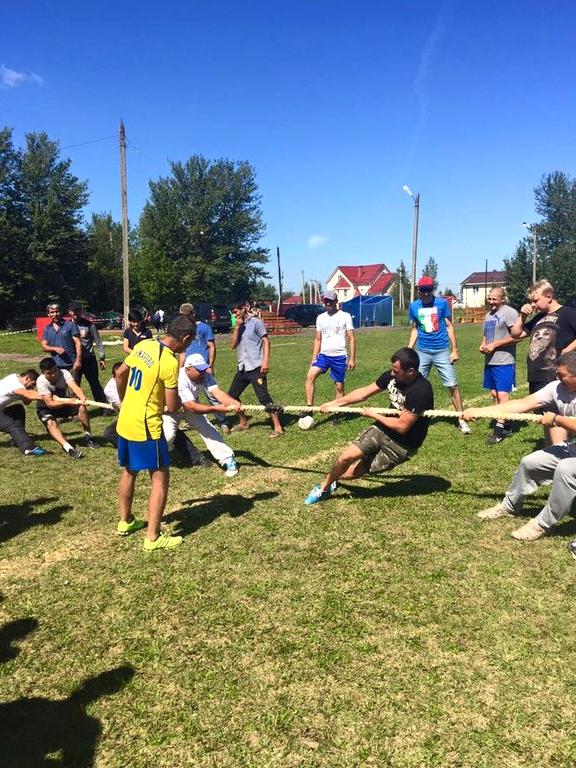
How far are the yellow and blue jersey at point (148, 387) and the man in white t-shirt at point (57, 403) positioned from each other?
317 centimetres

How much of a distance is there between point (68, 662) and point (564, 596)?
3.12 m

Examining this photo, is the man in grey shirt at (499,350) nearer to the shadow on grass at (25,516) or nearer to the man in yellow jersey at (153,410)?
the man in yellow jersey at (153,410)

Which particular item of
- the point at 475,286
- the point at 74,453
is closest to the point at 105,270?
the point at 74,453

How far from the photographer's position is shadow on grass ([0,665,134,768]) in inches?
99.3

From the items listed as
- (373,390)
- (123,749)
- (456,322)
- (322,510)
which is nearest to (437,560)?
(322,510)

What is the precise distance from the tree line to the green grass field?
42.5 meters

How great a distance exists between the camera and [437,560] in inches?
167

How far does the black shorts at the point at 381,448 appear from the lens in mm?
5156

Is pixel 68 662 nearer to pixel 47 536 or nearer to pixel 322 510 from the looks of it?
pixel 47 536

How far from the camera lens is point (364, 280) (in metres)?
101

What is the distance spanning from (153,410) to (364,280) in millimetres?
99897

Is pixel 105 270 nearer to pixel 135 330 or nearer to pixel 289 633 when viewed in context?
pixel 135 330

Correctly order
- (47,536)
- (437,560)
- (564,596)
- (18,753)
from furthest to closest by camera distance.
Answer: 1. (47,536)
2. (437,560)
3. (564,596)
4. (18,753)

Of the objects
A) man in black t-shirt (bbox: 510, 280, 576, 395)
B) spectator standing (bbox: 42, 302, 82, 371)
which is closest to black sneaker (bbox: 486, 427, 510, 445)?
man in black t-shirt (bbox: 510, 280, 576, 395)
